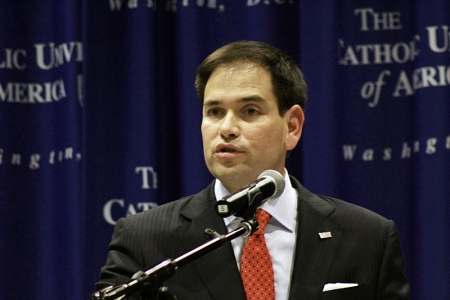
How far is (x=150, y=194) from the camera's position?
3725 mm

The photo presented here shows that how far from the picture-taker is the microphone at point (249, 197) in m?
1.84

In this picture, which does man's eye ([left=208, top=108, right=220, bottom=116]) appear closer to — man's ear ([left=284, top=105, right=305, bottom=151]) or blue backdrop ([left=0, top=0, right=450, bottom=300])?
man's ear ([left=284, top=105, right=305, bottom=151])

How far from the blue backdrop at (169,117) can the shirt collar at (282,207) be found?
3.22 feet

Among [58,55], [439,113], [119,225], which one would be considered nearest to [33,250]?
[58,55]

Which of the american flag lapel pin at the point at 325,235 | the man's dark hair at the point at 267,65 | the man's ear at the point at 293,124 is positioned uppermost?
the man's dark hair at the point at 267,65

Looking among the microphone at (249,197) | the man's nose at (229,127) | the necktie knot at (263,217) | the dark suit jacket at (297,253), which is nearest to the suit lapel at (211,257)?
the dark suit jacket at (297,253)

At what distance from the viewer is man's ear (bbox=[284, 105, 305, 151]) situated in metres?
2.71

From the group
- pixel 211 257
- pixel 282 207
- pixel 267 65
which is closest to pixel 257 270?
pixel 211 257

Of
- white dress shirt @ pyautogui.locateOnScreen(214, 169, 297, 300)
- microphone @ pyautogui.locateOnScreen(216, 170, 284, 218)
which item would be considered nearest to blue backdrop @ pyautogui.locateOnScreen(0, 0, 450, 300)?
white dress shirt @ pyautogui.locateOnScreen(214, 169, 297, 300)

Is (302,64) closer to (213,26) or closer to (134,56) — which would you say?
(213,26)

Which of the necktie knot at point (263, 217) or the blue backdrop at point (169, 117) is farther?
the blue backdrop at point (169, 117)

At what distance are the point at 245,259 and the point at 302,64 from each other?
1.48m

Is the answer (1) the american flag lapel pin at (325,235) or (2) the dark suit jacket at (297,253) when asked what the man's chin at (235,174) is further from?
(1) the american flag lapel pin at (325,235)

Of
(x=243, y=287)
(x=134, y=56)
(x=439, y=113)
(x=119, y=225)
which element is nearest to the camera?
(x=243, y=287)
